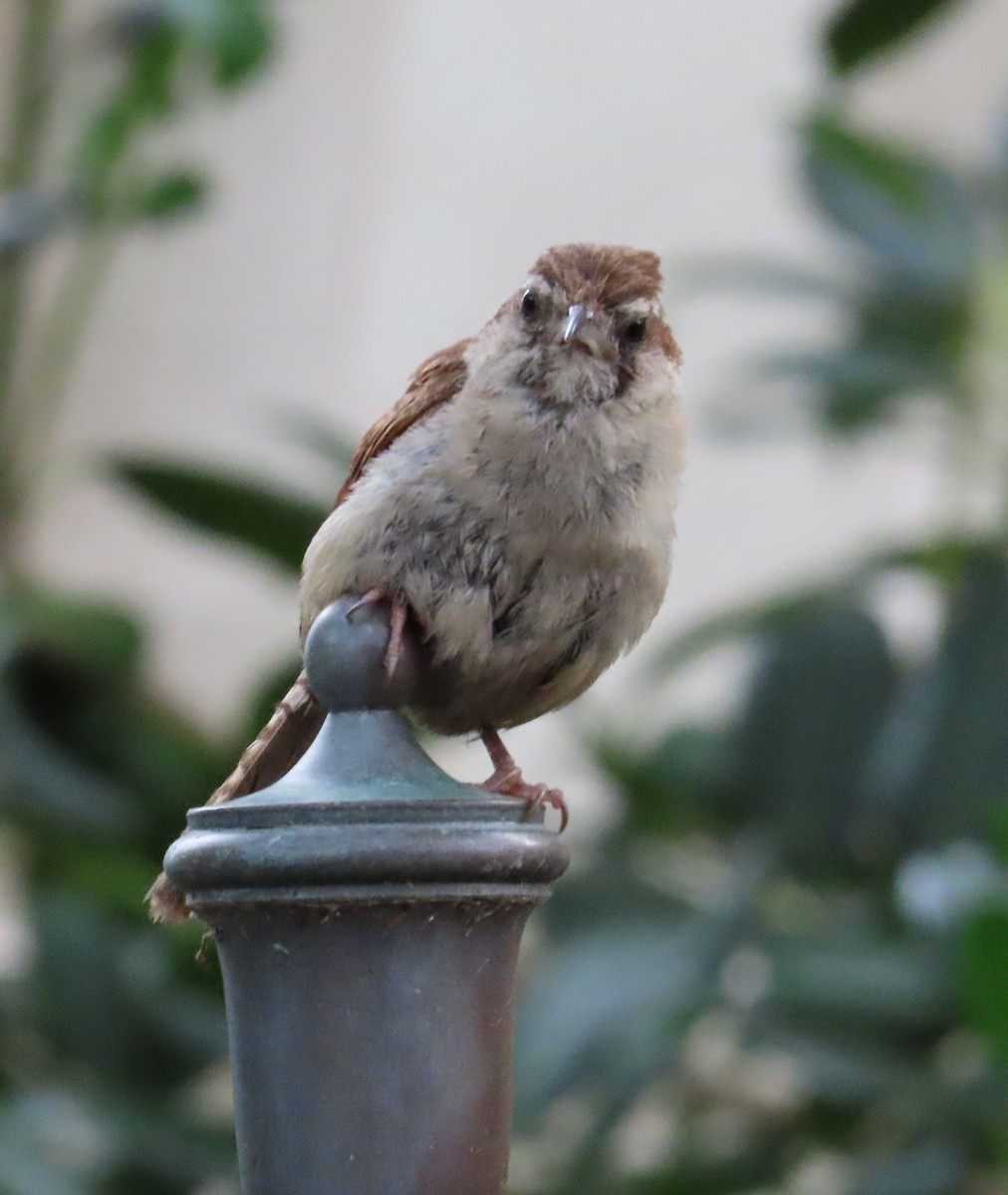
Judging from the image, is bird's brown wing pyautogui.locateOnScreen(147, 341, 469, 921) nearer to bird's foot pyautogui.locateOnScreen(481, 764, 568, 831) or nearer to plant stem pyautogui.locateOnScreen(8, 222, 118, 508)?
bird's foot pyautogui.locateOnScreen(481, 764, 568, 831)

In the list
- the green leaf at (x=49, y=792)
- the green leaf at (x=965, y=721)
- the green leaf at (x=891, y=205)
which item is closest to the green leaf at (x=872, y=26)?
the green leaf at (x=891, y=205)

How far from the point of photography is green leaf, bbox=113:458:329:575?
3045 mm

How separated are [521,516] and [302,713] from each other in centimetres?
22

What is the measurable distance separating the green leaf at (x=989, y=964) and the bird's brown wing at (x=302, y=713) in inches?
40.8

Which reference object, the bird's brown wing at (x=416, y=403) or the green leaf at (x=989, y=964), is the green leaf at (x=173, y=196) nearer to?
the bird's brown wing at (x=416, y=403)

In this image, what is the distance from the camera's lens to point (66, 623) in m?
3.34

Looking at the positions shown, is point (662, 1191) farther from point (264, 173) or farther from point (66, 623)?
point (264, 173)

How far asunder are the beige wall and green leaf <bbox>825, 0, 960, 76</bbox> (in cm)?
149

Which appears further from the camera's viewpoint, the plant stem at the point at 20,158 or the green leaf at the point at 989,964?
the plant stem at the point at 20,158

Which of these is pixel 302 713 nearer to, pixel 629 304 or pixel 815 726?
pixel 629 304

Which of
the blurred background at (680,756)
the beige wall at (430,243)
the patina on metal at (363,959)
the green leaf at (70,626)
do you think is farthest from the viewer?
the beige wall at (430,243)

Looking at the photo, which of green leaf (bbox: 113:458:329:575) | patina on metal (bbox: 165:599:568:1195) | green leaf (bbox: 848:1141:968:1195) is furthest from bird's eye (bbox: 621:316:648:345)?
green leaf (bbox: 848:1141:968:1195)

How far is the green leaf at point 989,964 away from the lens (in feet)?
7.22

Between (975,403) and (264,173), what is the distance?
246 cm
